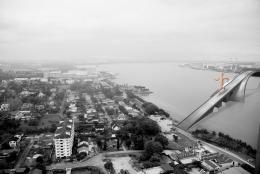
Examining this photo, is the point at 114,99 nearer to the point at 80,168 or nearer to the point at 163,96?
the point at 163,96

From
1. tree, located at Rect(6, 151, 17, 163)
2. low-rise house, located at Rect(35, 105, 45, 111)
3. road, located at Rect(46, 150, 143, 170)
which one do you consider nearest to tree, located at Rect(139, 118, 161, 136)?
road, located at Rect(46, 150, 143, 170)

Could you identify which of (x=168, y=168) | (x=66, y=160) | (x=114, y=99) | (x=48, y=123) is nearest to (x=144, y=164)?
(x=168, y=168)

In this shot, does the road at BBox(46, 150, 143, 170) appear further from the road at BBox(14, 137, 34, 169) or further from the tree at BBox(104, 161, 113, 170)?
the road at BBox(14, 137, 34, 169)

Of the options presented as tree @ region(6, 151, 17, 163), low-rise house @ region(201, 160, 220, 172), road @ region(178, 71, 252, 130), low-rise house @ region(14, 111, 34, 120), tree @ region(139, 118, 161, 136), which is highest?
road @ region(178, 71, 252, 130)

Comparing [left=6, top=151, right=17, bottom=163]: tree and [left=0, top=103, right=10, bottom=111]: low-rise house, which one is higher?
[left=0, top=103, right=10, bottom=111]: low-rise house

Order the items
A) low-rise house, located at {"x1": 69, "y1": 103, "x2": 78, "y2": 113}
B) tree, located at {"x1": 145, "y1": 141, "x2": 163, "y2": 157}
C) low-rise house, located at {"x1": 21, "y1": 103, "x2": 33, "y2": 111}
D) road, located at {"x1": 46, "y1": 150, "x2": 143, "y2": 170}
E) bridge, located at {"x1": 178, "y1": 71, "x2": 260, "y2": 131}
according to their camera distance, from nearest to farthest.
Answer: road, located at {"x1": 46, "y1": 150, "x2": 143, "y2": 170} < tree, located at {"x1": 145, "y1": 141, "x2": 163, "y2": 157} < bridge, located at {"x1": 178, "y1": 71, "x2": 260, "y2": 131} < low-rise house, located at {"x1": 69, "y1": 103, "x2": 78, "y2": 113} < low-rise house, located at {"x1": 21, "y1": 103, "x2": 33, "y2": 111}

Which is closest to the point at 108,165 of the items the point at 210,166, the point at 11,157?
the point at 210,166

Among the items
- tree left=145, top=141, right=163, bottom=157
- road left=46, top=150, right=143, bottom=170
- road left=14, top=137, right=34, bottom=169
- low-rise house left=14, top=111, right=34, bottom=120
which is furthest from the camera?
low-rise house left=14, top=111, right=34, bottom=120

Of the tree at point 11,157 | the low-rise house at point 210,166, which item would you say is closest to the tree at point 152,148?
the low-rise house at point 210,166
